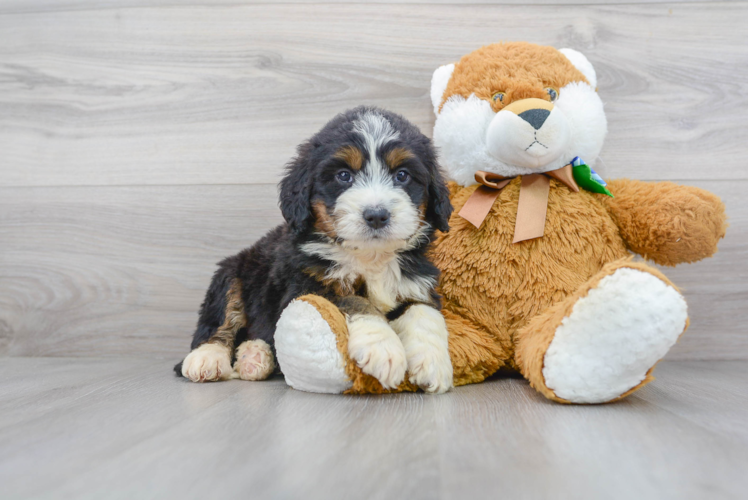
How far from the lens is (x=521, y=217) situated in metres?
1.81

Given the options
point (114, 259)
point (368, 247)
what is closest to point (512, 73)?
point (368, 247)

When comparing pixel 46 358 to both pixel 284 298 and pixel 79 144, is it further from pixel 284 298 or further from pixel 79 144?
pixel 284 298

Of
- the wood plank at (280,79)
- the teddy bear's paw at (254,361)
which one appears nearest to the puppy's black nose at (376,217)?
the teddy bear's paw at (254,361)

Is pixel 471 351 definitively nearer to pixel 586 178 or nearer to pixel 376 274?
pixel 376 274

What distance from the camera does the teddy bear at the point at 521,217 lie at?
1.72 m

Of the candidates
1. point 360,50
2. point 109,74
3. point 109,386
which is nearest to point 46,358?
point 109,386

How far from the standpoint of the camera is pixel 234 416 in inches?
53.7

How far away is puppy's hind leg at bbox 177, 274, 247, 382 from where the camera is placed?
1898 mm

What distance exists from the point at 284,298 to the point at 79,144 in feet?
4.94

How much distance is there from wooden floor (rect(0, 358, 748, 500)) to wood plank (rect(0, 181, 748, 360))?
82 centimetres

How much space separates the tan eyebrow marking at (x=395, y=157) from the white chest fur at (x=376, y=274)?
270mm

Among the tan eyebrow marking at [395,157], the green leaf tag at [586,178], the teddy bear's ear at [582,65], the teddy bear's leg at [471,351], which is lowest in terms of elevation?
the teddy bear's leg at [471,351]

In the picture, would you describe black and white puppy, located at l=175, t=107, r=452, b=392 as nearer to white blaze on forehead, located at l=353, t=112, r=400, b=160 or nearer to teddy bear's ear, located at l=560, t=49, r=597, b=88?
white blaze on forehead, located at l=353, t=112, r=400, b=160

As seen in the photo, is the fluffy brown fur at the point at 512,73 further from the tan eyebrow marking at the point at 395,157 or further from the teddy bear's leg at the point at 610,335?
the teddy bear's leg at the point at 610,335
